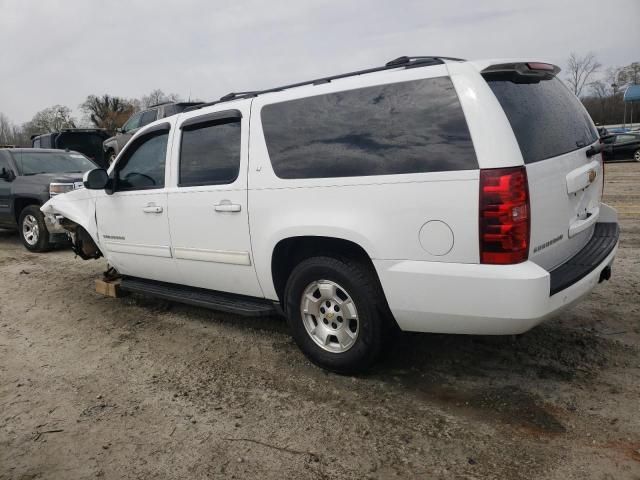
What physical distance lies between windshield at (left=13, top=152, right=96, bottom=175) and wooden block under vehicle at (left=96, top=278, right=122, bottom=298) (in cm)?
447

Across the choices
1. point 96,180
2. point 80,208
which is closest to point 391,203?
point 96,180

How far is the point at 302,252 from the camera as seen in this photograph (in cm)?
351

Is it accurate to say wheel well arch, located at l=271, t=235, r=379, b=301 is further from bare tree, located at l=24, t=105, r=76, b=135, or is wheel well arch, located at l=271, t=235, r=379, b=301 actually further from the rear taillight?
bare tree, located at l=24, t=105, r=76, b=135

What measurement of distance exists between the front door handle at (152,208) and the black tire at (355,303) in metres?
1.49

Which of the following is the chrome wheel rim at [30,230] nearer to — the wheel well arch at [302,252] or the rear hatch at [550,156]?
the wheel well arch at [302,252]

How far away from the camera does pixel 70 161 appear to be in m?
9.27

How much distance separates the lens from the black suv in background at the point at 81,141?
577 inches

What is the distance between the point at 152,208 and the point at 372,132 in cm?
225

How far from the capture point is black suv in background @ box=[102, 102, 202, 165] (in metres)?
12.8

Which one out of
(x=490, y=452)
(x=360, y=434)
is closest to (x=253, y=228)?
(x=360, y=434)

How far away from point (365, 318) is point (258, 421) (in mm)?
882

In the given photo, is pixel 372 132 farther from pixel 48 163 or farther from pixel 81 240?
pixel 48 163

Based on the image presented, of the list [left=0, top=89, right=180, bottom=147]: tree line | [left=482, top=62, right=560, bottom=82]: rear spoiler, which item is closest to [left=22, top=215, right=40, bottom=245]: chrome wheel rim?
[left=482, top=62, right=560, bottom=82]: rear spoiler

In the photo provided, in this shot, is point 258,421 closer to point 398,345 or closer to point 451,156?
point 398,345
